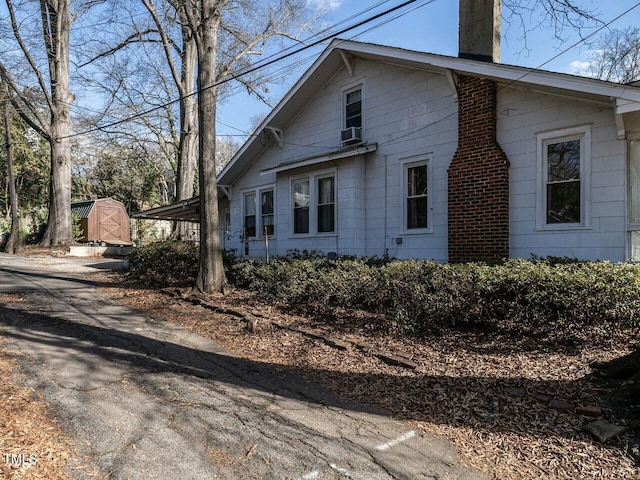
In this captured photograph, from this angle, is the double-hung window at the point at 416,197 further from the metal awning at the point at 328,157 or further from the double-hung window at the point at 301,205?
the double-hung window at the point at 301,205

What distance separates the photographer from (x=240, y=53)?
20.4 metres

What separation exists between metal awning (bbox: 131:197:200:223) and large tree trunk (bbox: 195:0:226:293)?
4.54 meters

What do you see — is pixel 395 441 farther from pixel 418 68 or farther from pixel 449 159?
pixel 418 68

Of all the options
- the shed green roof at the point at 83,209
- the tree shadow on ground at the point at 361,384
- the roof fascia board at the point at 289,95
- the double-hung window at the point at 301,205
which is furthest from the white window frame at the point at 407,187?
the shed green roof at the point at 83,209

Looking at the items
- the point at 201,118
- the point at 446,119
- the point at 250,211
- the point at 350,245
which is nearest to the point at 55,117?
the point at 250,211

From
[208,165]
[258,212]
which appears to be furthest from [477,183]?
[258,212]

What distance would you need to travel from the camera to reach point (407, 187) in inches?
393

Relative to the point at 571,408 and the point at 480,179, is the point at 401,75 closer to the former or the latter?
the point at 480,179

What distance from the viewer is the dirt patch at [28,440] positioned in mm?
2750

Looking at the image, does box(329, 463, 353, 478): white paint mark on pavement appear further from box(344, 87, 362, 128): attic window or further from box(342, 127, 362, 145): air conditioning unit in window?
box(344, 87, 362, 128): attic window

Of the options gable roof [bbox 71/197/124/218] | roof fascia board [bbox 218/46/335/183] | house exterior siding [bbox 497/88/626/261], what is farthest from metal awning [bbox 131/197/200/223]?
gable roof [bbox 71/197/124/218]

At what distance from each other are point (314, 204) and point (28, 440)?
9145mm

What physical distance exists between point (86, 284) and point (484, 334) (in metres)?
9.84

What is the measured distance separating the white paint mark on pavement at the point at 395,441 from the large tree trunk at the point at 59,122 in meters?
23.2
